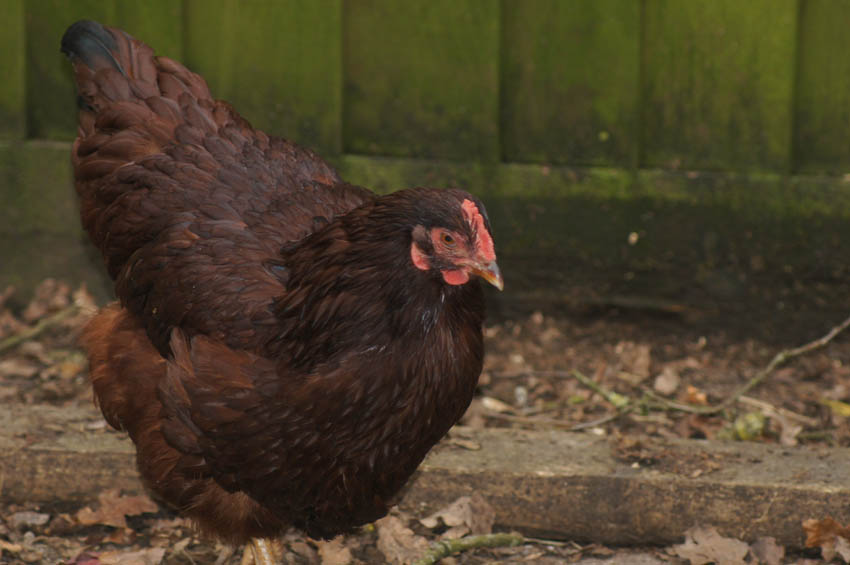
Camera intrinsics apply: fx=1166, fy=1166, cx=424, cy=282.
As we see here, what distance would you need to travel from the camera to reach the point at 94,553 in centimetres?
373

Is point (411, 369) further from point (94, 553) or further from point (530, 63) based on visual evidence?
point (530, 63)

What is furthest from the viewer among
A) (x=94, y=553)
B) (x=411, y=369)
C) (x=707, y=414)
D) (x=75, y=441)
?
(x=707, y=414)

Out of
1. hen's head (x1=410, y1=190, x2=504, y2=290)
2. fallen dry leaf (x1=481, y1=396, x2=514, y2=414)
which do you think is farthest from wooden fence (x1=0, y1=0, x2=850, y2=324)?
hen's head (x1=410, y1=190, x2=504, y2=290)

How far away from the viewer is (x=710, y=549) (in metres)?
3.65

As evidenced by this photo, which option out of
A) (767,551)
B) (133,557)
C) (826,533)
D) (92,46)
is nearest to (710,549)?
(767,551)

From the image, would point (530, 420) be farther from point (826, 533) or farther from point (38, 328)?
point (38, 328)

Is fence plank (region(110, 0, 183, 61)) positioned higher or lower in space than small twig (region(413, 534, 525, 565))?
higher

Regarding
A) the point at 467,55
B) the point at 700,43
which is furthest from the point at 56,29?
the point at 700,43

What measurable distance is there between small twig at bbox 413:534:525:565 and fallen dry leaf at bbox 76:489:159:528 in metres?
0.95

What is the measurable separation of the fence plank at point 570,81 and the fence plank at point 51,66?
1.73m

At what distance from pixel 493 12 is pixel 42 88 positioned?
77.3 inches

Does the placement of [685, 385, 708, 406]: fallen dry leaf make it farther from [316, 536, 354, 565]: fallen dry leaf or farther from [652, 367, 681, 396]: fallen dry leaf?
[316, 536, 354, 565]: fallen dry leaf

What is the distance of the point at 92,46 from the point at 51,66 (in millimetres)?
1087

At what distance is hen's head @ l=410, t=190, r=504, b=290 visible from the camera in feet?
9.31
